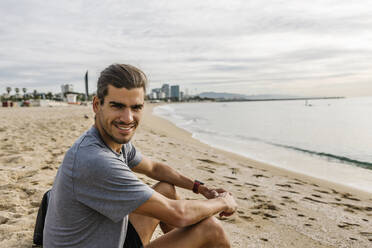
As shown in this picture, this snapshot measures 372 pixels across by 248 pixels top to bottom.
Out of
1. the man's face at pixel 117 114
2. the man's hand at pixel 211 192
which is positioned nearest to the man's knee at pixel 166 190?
the man's hand at pixel 211 192

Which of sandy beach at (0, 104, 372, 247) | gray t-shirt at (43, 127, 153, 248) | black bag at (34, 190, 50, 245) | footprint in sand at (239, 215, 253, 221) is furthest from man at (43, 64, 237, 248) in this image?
footprint in sand at (239, 215, 253, 221)

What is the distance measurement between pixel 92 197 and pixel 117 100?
0.58m

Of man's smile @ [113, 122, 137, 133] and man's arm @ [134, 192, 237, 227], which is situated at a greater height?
man's smile @ [113, 122, 137, 133]

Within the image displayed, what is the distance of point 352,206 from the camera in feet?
14.4

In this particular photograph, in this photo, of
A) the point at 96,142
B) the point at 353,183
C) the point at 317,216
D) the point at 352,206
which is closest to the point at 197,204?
the point at 96,142

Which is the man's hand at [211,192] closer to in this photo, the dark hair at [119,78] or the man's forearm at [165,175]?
the man's forearm at [165,175]

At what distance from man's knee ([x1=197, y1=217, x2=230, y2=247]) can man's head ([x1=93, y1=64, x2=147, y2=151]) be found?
2.62 ft

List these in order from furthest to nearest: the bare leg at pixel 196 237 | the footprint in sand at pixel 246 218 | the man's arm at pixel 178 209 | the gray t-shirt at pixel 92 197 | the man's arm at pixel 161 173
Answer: the footprint in sand at pixel 246 218, the man's arm at pixel 161 173, the bare leg at pixel 196 237, the man's arm at pixel 178 209, the gray t-shirt at pixel 92 197

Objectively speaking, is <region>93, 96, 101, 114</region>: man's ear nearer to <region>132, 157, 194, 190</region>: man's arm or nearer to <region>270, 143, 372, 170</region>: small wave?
<region>132, 157, 194, 190</region>: man's arm

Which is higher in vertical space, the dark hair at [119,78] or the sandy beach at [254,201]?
the dark hair at [119,78]

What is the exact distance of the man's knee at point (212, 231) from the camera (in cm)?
179

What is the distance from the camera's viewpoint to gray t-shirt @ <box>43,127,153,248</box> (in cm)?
132

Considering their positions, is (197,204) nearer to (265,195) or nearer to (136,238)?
(136,238)

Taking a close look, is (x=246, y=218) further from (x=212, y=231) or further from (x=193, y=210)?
(x=193, y=210)
